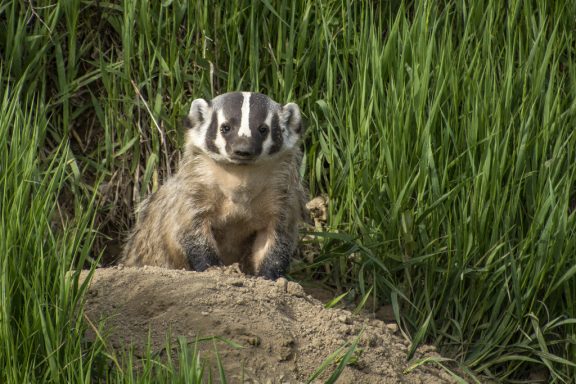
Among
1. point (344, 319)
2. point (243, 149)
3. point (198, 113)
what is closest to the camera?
point (344, 319)

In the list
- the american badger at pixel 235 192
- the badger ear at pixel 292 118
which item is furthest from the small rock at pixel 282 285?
the badger ear at pixel 292 118

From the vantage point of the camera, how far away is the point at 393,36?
5043 mm

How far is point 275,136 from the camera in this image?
4789mm

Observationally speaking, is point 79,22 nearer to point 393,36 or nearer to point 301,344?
point 393,36

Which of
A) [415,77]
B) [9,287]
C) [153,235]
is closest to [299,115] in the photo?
[415,77]

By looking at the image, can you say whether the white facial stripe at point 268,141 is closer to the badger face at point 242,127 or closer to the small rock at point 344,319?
the badger face at point 242,127

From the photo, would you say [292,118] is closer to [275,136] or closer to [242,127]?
[275,136]

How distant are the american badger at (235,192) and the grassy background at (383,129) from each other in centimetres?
23

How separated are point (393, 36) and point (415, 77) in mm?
296

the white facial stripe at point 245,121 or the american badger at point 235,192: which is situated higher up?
the white facial stripe at point 245,121

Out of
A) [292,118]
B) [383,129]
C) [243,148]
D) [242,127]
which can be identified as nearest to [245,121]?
[242,127]

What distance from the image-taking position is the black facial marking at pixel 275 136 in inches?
188

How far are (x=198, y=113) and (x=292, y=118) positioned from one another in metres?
0.39

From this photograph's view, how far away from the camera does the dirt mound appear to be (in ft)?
12.1
